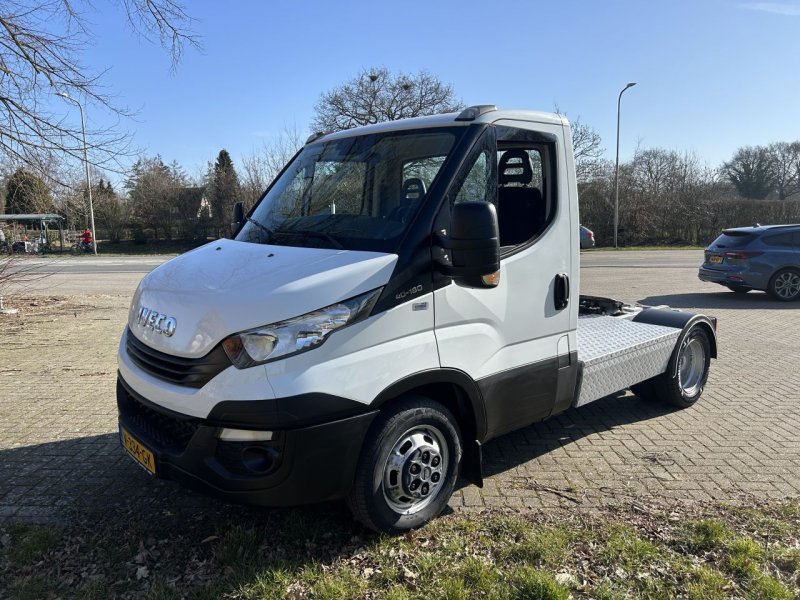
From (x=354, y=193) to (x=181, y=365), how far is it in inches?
59.7

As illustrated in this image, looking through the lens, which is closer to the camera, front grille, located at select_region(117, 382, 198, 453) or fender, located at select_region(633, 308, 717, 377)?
front grille, located at select_region(117, 382, 198, 453)

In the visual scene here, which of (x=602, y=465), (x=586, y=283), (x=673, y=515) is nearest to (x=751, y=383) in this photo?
(x=602, y=465)

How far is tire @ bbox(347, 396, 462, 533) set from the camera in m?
3.03

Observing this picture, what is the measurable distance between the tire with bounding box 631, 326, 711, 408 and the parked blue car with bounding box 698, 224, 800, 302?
326 inches

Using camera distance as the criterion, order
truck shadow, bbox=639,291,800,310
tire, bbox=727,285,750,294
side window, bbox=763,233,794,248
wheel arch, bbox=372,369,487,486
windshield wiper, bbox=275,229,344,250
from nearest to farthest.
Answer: wheel arch, bbox=372,369,487,486
windshield wiper, bbox=275,229,344,250
truck shadow, bbox=639,291,800,310
side window, bbox=763,233,794,248
tire, bbox=727,285,750,294

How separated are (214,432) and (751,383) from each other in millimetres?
6046

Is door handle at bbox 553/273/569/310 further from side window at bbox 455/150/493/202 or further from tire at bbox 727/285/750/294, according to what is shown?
tire at bbox 727/285/750/294

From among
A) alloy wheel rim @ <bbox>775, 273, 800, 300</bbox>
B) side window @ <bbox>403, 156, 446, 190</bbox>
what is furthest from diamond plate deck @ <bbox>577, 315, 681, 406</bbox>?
alloy wheel rim @ <bbox>775, 273, 800, 300</bbox>

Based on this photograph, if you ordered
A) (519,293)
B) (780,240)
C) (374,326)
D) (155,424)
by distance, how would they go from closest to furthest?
(374,326), (155,424), (519,293), (780,240)

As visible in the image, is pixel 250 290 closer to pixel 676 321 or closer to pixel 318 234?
pixel 318 234

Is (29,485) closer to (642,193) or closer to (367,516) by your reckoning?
(367,516)

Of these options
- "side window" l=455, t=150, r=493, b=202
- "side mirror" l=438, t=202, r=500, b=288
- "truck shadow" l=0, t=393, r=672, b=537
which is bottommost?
"truck shadow" l=0, t=393, r=672, b=537

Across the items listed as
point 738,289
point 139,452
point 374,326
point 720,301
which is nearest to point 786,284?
point 738,289

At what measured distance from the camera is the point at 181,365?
9.68 ft
